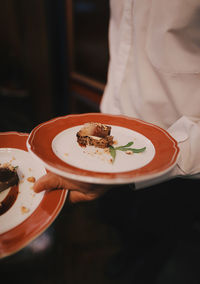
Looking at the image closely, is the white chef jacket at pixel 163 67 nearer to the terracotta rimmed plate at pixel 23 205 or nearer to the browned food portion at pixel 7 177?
the terracotta rimmed plate at pixel 23 205

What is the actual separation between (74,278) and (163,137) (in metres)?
1.43

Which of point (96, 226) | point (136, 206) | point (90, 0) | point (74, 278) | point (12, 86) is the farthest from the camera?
point (12, 86)

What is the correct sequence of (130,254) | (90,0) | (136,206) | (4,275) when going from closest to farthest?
(4,275) → (136,206) → (130,254) → (90,0)

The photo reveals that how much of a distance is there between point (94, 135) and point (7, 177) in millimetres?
408

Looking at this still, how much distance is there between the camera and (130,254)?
179 centimetres

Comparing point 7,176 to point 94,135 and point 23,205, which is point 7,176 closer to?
point 23,205

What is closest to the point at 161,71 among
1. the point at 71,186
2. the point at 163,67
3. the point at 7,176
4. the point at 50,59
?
the point at 163,67

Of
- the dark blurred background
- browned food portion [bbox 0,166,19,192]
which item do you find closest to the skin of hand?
browned food portion [bbox 0,166,19,192]

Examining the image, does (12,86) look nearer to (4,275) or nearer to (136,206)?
(136,206)

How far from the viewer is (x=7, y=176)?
0.86 meters

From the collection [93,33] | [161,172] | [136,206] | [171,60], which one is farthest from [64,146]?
[93,33]

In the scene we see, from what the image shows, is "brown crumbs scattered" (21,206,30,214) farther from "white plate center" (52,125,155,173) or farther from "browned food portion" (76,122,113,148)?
"browned food portion" (76,122,113,148)

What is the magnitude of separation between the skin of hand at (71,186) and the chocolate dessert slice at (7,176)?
4.9 inches

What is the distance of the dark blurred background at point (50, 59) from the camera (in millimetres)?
2676
